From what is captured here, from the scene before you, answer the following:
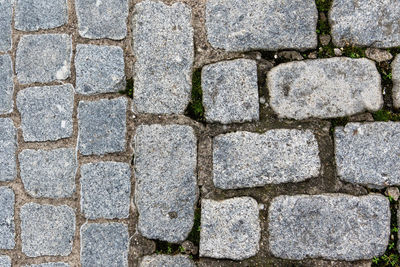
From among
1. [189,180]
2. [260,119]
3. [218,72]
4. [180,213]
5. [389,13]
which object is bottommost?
[180,213]

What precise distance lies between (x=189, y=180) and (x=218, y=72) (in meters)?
0.64

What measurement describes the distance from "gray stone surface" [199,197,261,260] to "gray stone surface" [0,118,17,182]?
46.5 inches

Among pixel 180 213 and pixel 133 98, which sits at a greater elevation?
pixel 133 98

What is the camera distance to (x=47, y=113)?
2.28 metres

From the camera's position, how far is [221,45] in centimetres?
225

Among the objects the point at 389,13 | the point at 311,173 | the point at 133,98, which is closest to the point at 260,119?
the point at 311,173

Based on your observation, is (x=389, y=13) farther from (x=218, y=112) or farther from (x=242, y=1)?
(x=218, y=112)

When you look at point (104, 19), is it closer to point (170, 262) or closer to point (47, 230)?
point (47, 230)

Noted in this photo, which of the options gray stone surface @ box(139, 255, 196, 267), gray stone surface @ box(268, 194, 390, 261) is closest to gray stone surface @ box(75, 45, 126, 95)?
gray stone surface @ box(139, 255, 196, 267)

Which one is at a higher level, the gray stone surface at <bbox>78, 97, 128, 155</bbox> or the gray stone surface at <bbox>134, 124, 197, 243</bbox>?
the gray stone surface at <bbox>78, 97, 128, 155</bbox>

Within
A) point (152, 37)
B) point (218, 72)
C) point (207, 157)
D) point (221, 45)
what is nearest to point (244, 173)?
point (207, 157)

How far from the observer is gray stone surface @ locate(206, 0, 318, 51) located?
2.23m

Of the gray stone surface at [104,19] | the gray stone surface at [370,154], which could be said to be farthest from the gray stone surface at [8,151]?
the gray stone surface at [370,154]

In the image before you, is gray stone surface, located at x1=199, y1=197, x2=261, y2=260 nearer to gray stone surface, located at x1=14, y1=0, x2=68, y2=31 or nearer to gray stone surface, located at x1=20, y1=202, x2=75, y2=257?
gray stone surface, located at x1=20, y1=202, x2=75, y2=257
